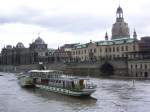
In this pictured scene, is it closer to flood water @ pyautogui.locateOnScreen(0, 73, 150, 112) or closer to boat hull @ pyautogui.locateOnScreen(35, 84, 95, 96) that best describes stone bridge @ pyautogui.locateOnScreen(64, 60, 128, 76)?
boat hull @ pyautogui.locateOnScreen(35, 84, 95, 96)

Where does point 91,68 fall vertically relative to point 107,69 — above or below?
above

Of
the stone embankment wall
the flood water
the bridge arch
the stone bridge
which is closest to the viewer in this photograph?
the flood water

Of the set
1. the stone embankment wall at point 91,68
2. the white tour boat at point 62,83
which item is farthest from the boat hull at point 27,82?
the stone embankment wall at point 91,68

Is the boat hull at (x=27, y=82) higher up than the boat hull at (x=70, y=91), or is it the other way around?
the boat hull at (x=27, y=82)

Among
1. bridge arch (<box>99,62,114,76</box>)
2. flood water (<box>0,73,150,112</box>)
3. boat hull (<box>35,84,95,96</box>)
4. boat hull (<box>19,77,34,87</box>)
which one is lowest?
flood water (<box>0,73,150,112</box>)

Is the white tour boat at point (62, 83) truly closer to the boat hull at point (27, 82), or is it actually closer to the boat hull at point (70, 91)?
the boat hull at point (70, 91)

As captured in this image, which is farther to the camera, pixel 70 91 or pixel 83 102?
pixel 70 91

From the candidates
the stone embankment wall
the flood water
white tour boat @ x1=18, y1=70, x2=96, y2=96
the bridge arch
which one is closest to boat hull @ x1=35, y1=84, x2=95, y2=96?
white tour boat @ x1=18, y1=70, x2=96, y2=96

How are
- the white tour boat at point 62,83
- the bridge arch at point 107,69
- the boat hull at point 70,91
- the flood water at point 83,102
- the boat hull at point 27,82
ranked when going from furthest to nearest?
the bridge arch at point 107,69, the boat hull at point 27,82, the white tour boat at point 62,83, the boat hull at point 70,91, the flood water at point 83,102

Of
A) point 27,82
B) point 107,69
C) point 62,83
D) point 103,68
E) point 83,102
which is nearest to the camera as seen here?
point 83,102

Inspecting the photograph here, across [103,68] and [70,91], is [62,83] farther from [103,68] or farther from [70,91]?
[103,68]

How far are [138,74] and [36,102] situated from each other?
7656cm

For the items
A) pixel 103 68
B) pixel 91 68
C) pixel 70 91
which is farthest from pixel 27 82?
pixel 91 68

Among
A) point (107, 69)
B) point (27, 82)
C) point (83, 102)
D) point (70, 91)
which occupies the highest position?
point (107, 69)
